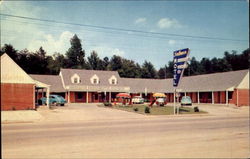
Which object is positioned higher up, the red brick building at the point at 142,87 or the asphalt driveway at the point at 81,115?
the red brick building at the point at 142,87

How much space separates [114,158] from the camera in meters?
6.82

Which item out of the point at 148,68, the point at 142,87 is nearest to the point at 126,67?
the point at 148,68

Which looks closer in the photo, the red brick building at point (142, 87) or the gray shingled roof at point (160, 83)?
the gray shingled roof at point (160, 83)

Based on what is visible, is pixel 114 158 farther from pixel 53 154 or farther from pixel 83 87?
pixel 83 87

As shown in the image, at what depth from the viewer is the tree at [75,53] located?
227 inches

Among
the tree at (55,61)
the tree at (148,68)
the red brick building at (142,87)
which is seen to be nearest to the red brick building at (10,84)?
the tree at (55,61)

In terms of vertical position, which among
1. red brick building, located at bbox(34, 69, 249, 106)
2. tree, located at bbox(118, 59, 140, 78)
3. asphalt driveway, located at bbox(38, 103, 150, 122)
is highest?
tree, located at bbox(118, 59, 140, 78)

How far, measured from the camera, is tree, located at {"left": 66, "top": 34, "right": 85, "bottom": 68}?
577 cm

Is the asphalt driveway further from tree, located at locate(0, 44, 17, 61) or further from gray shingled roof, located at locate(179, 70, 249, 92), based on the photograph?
gray shingled roof, located at locate(179, 70, 249, 92)

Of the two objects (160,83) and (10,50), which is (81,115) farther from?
(160,83)

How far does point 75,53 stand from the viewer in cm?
604

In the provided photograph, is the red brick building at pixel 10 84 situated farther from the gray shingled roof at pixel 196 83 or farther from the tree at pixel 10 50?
the gray shingled roof at pixel 196 83

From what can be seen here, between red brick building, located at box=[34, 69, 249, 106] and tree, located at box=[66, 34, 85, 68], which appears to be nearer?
tree, located at box=[66, 34, 85, 68]

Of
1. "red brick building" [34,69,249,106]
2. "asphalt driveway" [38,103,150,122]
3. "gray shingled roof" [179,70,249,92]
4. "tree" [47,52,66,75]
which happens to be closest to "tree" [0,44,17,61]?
"tree" [47,52,66,75]
